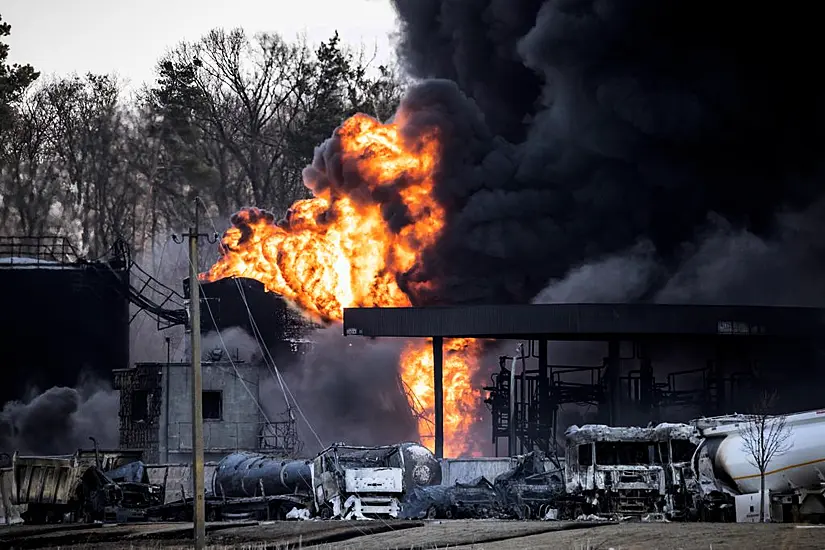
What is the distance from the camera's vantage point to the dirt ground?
85.7ft

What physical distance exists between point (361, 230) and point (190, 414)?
1349cm

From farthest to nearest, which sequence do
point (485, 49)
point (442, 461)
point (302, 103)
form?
point (302, 103) → point (485, 49) → point (442, 461)

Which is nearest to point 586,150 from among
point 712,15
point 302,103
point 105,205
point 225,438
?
point 712,15

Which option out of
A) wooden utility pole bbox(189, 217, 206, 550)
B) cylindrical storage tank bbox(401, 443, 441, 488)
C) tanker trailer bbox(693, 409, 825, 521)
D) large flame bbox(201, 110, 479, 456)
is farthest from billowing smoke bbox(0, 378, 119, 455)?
Result: tanker trailer bbox(693, 409, 825, 521)

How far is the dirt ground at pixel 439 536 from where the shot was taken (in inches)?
1029

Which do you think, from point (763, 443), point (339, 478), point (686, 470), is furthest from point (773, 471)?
point (339, 478)

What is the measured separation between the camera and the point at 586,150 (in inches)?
2571

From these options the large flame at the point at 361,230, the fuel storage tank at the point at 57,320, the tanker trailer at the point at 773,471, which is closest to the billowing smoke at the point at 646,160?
the large flame at the point at 361,230

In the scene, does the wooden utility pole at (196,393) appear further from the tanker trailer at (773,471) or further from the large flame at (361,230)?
the large flame at (361,230)

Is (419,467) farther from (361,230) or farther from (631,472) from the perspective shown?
(361,230)

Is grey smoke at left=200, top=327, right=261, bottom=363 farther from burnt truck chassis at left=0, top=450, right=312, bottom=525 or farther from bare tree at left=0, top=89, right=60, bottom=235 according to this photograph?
bare tree at left=0, top=89, right=60, bottom=235

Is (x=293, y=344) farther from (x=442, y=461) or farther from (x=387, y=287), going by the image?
(x=442, y=461)

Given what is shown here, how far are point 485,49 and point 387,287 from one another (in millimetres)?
15934

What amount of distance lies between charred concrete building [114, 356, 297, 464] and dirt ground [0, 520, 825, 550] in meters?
18.7
